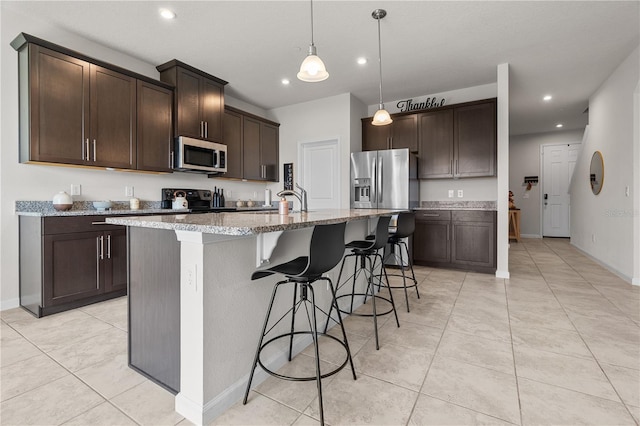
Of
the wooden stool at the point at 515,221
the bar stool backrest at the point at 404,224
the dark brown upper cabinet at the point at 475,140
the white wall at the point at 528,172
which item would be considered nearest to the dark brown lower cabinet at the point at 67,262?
the bar stool backrest at the point at 404,224

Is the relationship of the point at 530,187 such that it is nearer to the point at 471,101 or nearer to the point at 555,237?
the point at 555,237

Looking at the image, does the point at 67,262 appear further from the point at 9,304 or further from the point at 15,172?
the point at 15,172

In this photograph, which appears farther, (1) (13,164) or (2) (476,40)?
(2) (476,40)

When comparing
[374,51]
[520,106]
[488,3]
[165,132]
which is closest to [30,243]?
[165,132]

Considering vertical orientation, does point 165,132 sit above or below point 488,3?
below

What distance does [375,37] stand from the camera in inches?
128

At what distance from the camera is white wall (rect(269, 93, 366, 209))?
4.98 m

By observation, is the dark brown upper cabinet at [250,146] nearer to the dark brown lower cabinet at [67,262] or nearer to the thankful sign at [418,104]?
the dark brown lower cabinet at [67,262]

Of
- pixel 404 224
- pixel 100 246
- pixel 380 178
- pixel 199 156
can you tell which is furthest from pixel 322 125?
pixel 100 246

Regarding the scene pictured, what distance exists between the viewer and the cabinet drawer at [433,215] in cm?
444

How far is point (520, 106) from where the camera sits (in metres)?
5.71

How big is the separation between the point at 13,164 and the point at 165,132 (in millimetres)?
1427

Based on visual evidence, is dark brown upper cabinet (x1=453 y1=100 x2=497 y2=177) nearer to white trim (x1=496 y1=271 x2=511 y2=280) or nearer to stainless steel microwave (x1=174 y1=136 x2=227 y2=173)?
white trim (x1=496 y1=271 x2=511 y2=280)

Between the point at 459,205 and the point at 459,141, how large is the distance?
3.28 feet
